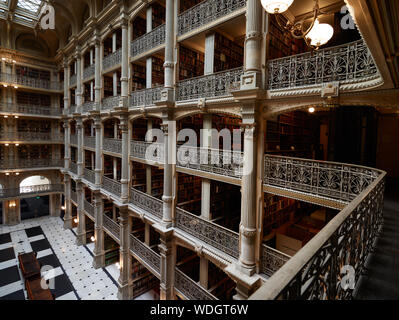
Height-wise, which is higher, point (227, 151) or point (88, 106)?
point (88, 106)

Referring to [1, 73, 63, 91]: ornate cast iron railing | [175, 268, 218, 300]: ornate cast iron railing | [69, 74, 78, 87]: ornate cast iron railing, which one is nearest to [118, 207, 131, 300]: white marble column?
[175, 268, 218, 300]: ornate cast iron railing

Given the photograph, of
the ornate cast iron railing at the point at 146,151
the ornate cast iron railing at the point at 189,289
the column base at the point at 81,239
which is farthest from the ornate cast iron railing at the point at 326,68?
the column base at the point at 81,239

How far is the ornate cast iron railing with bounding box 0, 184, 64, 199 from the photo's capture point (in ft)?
50.8

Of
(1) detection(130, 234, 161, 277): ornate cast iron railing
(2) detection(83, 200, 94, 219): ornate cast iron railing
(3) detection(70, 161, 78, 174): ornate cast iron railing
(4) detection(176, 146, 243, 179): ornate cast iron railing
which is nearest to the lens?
(4) detection(176, 146, 243, 179): ornate cast iron railing

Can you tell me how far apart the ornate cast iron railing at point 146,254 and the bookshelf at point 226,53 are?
7046 millimetres

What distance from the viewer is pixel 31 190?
55.9ft

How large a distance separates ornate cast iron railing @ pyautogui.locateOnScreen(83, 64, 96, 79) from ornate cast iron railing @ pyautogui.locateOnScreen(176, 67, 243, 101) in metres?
7.72

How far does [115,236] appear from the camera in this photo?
10.5 metres

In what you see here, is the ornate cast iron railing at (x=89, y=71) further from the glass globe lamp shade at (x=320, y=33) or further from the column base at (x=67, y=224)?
the glass globe lamp shade at (x=320, y=33)

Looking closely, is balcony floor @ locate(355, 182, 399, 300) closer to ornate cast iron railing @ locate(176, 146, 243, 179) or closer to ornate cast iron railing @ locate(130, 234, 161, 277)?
ornate cast iron railing @ locate(176, 146, 243, 179)

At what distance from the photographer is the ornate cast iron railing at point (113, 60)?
31.4 feet

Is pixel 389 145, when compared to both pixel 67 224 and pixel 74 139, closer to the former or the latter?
pixel 74 139

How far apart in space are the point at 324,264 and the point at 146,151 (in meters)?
7.48

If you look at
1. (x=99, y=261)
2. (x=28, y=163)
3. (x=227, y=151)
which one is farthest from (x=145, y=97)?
(x=28, y=163)
